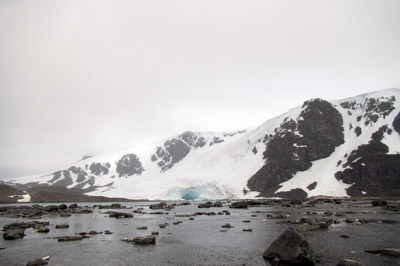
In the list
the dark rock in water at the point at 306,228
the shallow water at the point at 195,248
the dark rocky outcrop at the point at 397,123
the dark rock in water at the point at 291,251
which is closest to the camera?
the dark rock in water at the point at 291,251

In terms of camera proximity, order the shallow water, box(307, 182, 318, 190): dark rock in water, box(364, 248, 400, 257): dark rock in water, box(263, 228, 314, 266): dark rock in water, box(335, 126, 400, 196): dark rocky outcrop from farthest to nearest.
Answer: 1. box(307, 182, 318, 190): dark rock in water
2. box(335, 126, 400, 196): dark rocky outcrop
3. the shallow water
4. box(364, 248, 400, 257): dark rock in water
5. box(263, 228, 314, 266): dark rock in water

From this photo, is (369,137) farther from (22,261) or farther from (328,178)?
(22,261)

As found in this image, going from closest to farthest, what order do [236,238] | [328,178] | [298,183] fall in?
1. [236,238]
2. [328,178]
3. [298,183]

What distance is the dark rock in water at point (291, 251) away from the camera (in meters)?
23.3

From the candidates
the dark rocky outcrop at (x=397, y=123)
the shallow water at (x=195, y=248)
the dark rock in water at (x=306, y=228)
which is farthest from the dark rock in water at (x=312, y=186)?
the dark rock in water at (x=306, y=228)

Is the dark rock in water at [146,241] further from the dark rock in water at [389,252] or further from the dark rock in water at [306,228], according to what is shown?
the dark rock in water at [389,252]

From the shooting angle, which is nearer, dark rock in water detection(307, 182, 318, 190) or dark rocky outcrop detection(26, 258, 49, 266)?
dark rocky outcrop detection(26, 258, 49, 266)

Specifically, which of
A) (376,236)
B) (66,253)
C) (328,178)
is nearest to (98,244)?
(66,253)

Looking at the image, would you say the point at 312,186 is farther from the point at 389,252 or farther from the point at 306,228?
the point at 389,252

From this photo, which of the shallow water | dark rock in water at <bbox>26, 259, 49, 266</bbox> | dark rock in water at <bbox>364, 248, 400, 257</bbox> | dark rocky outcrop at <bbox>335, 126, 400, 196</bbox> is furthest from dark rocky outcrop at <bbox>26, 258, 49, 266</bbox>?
dark rocky outcrop at <bbox>335, 126, 400, 196</bbox>

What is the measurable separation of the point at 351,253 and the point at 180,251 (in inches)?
635

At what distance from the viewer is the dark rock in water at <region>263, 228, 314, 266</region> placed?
23.3 metres

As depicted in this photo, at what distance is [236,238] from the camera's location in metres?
37.0

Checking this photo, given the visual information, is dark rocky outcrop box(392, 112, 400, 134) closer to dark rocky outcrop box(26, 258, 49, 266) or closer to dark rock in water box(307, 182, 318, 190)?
dark rock in water box(307, 182, 318, 190)
